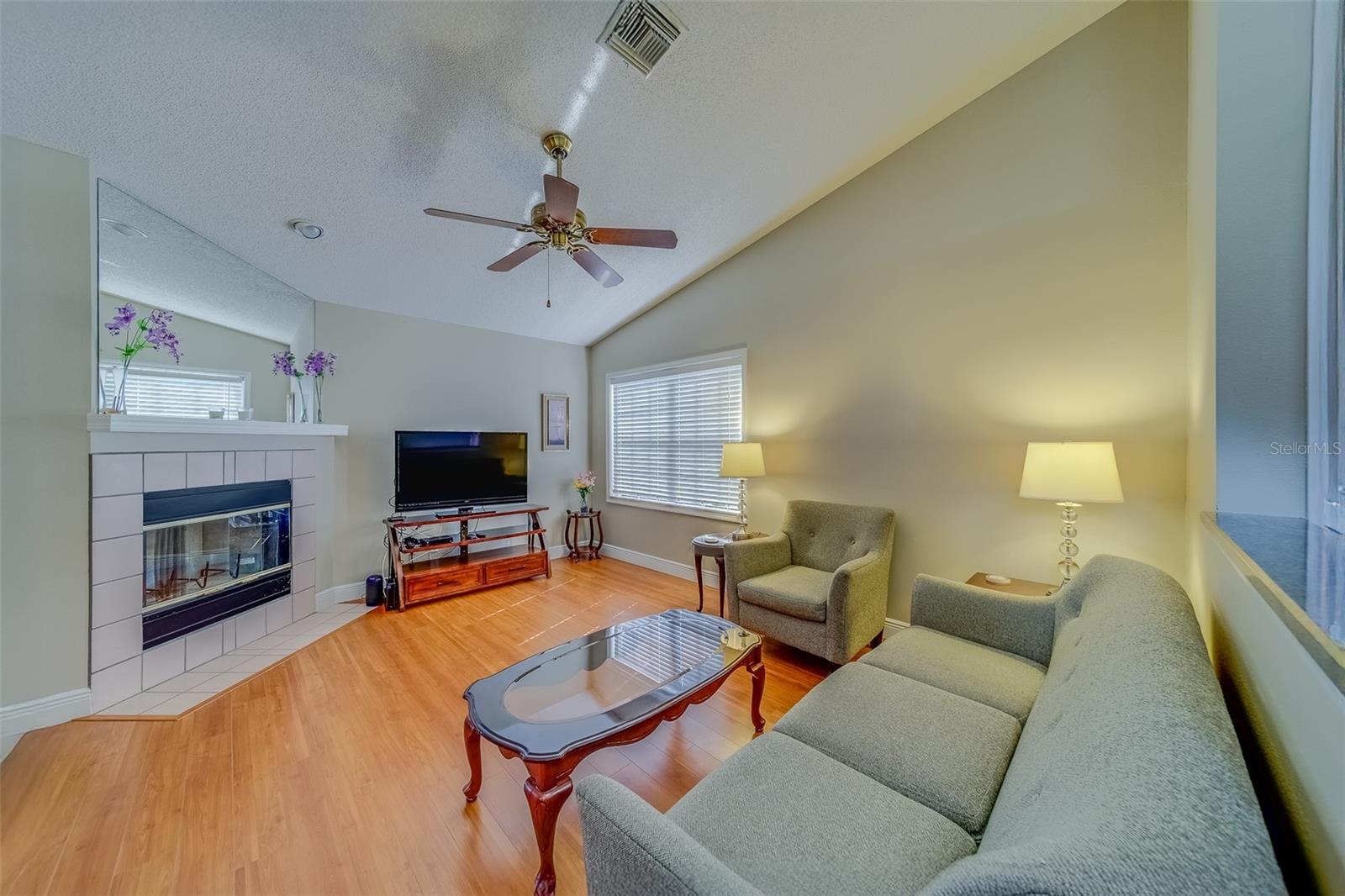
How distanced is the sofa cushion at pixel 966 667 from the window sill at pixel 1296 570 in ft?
2.40

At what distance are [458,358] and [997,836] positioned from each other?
458 centimetres

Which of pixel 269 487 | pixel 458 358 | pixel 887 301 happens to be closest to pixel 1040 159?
pixel 887 301

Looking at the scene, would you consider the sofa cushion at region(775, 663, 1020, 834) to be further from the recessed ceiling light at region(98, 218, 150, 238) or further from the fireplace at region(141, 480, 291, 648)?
the recessed ceiling light at region(98, 218, 150, 238)

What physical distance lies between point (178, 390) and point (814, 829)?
3810 mm

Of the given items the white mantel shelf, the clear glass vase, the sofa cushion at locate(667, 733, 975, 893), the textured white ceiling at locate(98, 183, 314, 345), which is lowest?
the sofa cushion at locate(667, 733, 975, 893)

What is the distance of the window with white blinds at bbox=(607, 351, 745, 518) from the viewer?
3895 millimetres

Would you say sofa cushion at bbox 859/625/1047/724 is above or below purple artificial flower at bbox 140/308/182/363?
below

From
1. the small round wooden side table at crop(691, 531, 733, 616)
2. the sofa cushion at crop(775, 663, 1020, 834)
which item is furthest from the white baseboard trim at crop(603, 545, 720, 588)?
the sofa cushion at crop(775, 663, 1020, 834)

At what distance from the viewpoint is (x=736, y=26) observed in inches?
75.7

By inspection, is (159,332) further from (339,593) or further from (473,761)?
(473,761)

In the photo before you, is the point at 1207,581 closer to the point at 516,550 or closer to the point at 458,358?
the point at 516,550

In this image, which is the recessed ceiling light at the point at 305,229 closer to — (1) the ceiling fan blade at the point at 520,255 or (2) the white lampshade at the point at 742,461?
(1) the ceiling fan blade at the point at 520,255

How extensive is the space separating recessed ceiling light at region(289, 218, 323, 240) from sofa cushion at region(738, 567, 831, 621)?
3328 mm

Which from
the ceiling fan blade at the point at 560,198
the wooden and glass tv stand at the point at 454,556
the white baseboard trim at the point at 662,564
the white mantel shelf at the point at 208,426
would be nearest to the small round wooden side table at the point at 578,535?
the white baseboard trim at the point at 662,564
